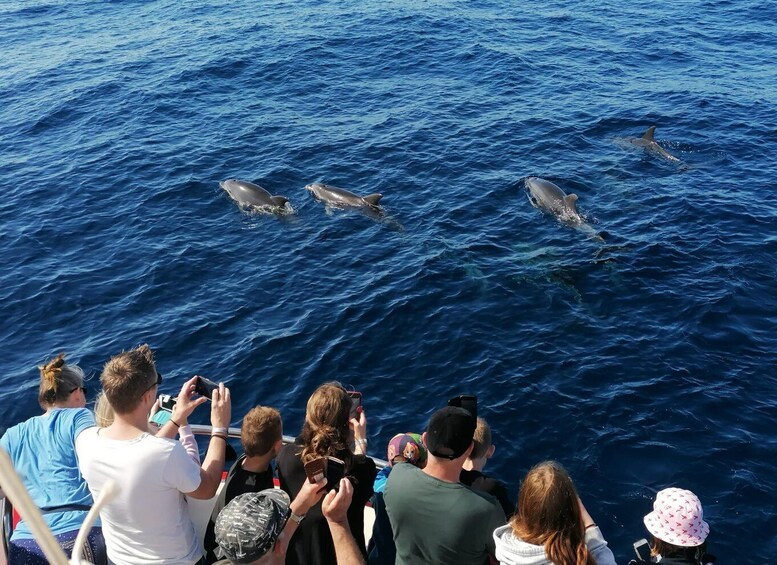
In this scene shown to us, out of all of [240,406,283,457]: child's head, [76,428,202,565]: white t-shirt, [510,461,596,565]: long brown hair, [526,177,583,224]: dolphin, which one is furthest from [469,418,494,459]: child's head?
[526,177,583,224]: dolphin

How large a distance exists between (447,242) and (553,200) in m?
3.22

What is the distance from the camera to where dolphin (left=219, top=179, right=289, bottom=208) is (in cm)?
2016

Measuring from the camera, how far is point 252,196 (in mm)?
20344

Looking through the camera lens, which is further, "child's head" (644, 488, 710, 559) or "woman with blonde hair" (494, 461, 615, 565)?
"child's head" (644, 488, 710, 559)

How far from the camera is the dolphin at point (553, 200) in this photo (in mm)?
18594

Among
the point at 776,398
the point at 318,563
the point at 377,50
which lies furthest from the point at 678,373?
the point at 377,50

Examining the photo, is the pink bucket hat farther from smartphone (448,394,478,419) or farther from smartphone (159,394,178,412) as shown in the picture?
smartphone (159,394,178,412)

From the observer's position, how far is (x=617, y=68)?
2972 cm

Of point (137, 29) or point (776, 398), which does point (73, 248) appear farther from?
point (137, 29)

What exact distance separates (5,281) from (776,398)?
1676cm

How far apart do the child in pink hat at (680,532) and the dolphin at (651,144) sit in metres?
17.6

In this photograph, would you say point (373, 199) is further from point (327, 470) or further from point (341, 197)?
point (327, 470)

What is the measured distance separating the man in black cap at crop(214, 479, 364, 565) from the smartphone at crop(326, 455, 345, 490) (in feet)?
0.32

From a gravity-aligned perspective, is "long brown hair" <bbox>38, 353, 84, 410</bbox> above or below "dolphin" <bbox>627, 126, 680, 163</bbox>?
above
